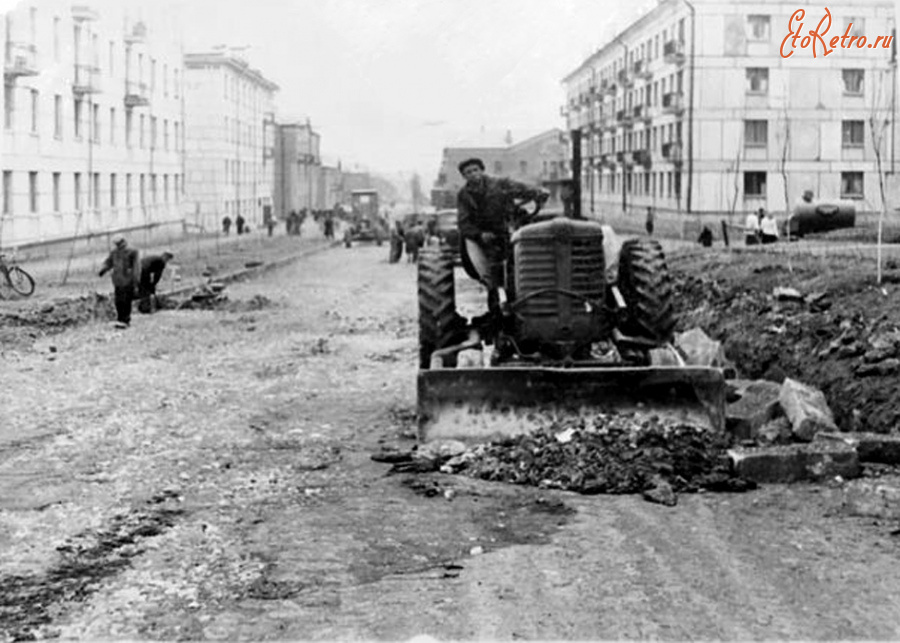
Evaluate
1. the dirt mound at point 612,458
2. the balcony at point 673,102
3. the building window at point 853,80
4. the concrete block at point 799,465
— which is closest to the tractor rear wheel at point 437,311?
the dirt mound at point 612,458

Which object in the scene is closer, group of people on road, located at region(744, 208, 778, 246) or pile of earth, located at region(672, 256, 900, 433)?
pile of earth, located at region(672, 256, 900, 433)

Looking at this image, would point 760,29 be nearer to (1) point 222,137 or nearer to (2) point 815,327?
(1) point 222,137

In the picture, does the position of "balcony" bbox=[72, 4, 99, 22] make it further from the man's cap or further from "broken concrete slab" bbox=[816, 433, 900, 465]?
"broken concrete slab" bbox=[816, 433, 900, 465]

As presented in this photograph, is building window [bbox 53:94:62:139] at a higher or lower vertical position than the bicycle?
higher

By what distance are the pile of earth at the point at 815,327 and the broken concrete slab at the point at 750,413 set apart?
840 millimetres

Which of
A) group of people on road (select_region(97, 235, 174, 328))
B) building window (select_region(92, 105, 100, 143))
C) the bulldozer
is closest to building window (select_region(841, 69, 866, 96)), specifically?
building window (select_region(92, 105, 100, 143))

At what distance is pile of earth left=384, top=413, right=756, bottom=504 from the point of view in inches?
321

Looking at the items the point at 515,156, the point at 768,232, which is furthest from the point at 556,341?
the point at 515,156

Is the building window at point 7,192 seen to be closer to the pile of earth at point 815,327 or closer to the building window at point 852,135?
the pile of earth at point 815,327

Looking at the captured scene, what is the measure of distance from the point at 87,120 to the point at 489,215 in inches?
1452

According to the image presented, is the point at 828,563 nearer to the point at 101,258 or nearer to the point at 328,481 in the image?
the point at 328,481

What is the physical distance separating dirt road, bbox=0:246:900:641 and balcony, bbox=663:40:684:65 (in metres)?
44.7

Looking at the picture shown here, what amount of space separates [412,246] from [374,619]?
38.0 metres

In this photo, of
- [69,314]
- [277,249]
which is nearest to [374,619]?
[69,314]
